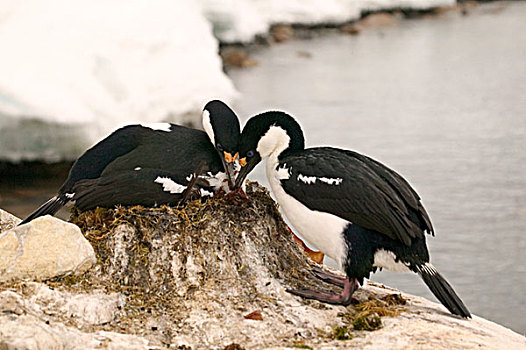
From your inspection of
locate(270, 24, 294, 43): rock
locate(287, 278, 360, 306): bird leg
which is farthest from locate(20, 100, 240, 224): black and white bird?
locate(270, 24, 294, 43): rock

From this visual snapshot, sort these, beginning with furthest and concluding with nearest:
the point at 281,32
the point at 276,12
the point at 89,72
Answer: the point at 281,32 < the point at 276,12 < the point at 89,72

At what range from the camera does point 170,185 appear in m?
3.27

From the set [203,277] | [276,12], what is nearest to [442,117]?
[276,12]

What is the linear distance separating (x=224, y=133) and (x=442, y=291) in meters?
0.99

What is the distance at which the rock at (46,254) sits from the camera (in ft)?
9.91

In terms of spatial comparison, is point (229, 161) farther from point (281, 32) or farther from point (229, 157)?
point (281, 32)

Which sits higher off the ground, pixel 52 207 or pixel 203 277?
pixel 52 207

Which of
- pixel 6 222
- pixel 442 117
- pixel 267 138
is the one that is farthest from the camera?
pixel 442 117

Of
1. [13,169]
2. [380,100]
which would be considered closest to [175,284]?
[13,169]

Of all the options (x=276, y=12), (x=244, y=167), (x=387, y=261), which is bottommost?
(x=387, y=261)

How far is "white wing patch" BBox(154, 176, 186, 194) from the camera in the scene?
3.27 meters

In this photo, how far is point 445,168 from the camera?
766 centimetres

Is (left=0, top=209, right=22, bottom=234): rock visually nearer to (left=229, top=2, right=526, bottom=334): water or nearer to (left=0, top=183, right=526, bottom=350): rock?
(left=0, top=183, right=526, bottom=350): rock

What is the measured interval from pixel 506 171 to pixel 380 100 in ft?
9.48
